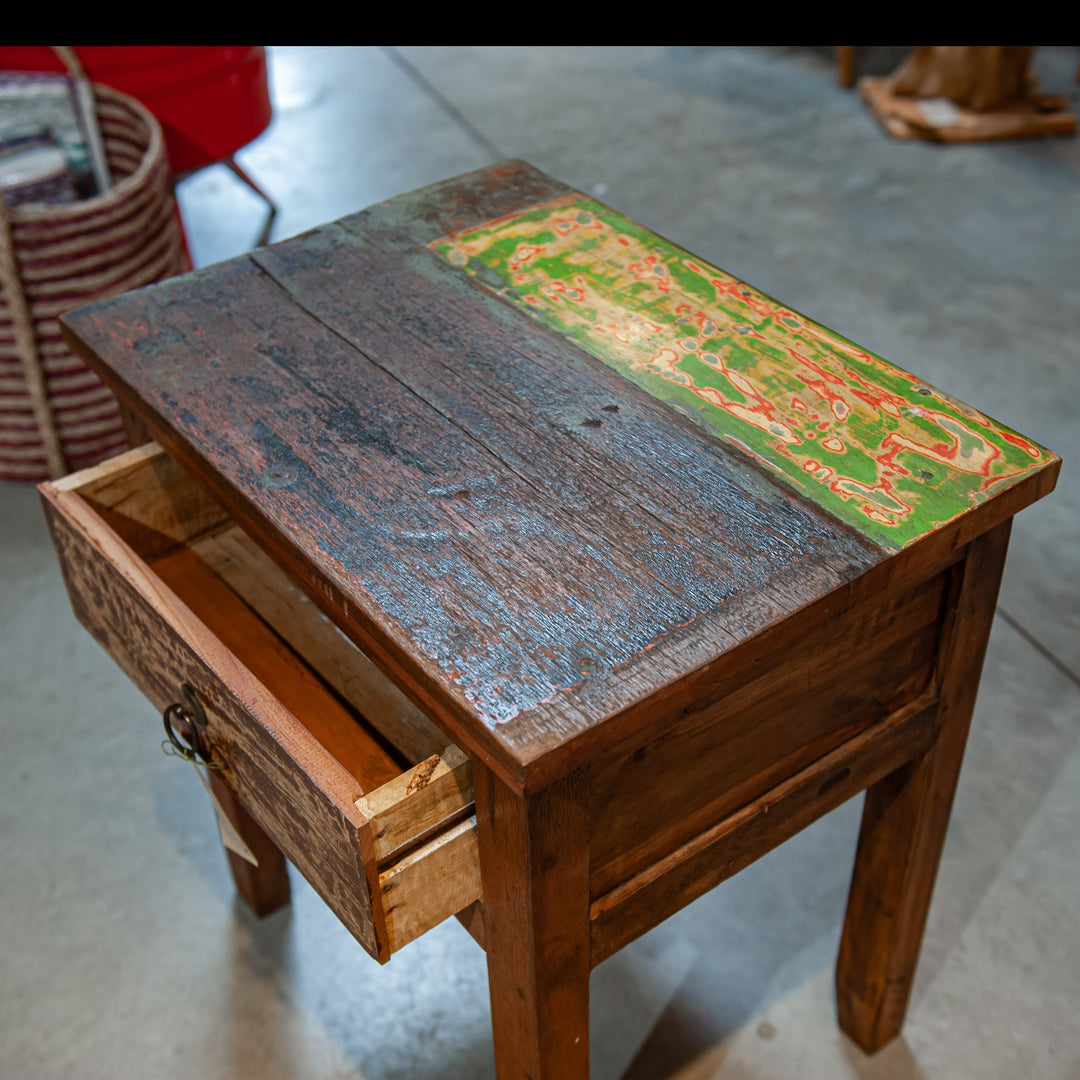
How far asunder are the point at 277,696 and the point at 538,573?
340 mm

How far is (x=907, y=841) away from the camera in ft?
3.92

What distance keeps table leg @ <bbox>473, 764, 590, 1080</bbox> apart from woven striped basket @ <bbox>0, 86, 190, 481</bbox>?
→ 1.50m

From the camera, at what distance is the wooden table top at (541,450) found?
0.82 meters

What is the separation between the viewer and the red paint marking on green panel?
0.94 meters

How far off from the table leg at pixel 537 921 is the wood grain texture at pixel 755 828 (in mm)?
42

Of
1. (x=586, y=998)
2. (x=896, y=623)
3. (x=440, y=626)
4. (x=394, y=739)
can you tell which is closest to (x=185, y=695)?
(x=394, y=739)

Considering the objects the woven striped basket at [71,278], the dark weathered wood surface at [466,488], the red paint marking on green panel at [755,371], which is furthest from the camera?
the woven striped basket at [71,278]

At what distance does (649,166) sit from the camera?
3150mm

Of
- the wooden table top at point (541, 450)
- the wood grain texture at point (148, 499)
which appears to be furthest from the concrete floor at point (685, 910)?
the wooden table top at point (541, 450)

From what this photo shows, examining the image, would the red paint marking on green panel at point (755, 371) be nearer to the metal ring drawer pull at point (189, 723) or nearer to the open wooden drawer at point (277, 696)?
the open wooden drawer at point (277, 696)

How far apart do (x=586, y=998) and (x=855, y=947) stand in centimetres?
47

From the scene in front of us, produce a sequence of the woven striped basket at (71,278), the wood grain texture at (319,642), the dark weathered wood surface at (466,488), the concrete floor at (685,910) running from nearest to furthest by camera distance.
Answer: the dark weathered wood surface at (466,488) < the wood grain texture at (319,642) < the concrete floor at (685,910) < the woven striped basket at (71,278)

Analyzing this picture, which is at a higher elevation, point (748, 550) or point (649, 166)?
point (748, 550)

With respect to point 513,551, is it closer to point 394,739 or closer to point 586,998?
point 394,739
